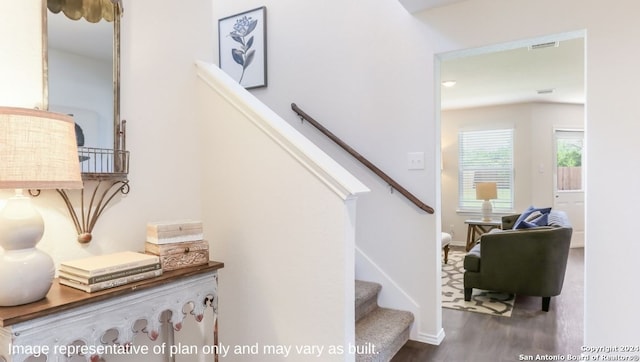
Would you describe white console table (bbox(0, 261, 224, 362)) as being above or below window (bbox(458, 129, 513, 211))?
below

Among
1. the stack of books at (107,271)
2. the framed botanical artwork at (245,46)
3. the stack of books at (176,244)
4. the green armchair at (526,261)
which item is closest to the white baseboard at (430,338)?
the green armchair at (526,261)

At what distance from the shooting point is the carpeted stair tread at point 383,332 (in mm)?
2151

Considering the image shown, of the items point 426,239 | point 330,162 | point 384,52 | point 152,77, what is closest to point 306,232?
point 330,162

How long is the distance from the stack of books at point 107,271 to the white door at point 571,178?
21.2 ft

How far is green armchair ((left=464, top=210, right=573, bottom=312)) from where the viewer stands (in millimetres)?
3246

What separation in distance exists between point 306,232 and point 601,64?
196 centimetres

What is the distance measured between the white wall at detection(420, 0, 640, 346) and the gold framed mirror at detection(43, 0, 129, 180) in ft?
8.14

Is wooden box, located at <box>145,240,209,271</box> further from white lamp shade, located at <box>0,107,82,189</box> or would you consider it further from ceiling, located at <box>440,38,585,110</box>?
ceiling, located at <box>440,38,585,110</box>

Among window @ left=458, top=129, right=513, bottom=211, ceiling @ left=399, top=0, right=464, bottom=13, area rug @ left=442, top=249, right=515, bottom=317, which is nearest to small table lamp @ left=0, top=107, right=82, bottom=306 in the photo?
ceiling @ left=399, top=0, right=464, bottom=13

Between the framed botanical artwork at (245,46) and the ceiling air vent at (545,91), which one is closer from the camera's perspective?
the framed botanical artwork at (245,46)

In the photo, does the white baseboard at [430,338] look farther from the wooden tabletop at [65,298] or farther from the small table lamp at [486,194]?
the small table lamp at [486,194]

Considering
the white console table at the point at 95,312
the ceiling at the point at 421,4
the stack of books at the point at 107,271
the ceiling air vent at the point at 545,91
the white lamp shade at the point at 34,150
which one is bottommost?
the white console table at the point at 95,312

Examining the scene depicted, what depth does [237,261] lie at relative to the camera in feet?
6.19

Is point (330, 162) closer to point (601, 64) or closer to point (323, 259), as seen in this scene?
point (323, 259)
